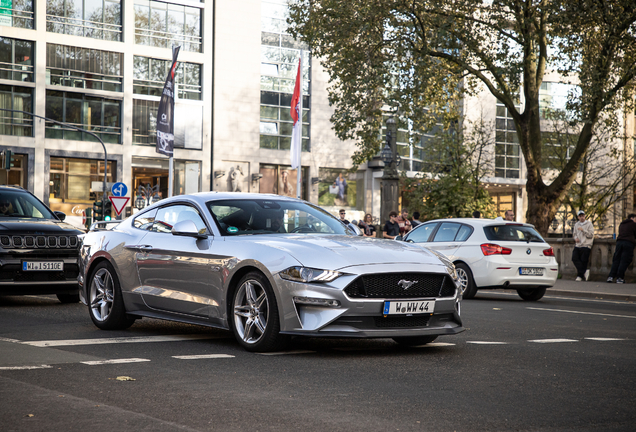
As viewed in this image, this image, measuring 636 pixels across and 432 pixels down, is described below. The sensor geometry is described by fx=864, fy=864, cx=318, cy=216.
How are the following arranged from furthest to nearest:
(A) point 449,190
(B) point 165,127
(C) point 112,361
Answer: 1. (A) point 449,190
2. (B) point 165,127
3. (C) point 112,361

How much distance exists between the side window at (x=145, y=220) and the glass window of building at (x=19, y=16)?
39014 millimetres

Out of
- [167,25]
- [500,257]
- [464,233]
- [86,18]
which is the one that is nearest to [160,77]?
[167,25]

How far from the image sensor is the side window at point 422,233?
17703 millimetres

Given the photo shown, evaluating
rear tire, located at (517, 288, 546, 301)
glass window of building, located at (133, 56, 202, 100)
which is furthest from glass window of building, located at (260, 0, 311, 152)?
rear tire, located at (517, 288, 546, 301)

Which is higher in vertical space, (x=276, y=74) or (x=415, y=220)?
(x=276, y=74)

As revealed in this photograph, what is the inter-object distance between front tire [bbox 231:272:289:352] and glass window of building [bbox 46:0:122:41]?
137 ft

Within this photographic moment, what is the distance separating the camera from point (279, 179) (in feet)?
171

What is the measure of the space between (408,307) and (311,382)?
1.54 meters

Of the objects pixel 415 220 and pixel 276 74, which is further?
pixel 276 74

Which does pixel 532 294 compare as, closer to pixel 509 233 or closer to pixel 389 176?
pixel 509 233

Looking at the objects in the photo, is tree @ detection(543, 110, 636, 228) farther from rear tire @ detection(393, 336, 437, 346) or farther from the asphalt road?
rear tire @ detection(393, 336, 437, 346)

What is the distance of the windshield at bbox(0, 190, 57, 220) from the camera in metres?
13.6

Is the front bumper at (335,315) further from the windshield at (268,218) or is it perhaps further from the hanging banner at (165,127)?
the hanging banner at (165,127)

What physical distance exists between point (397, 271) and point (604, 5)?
1883 centimetres
